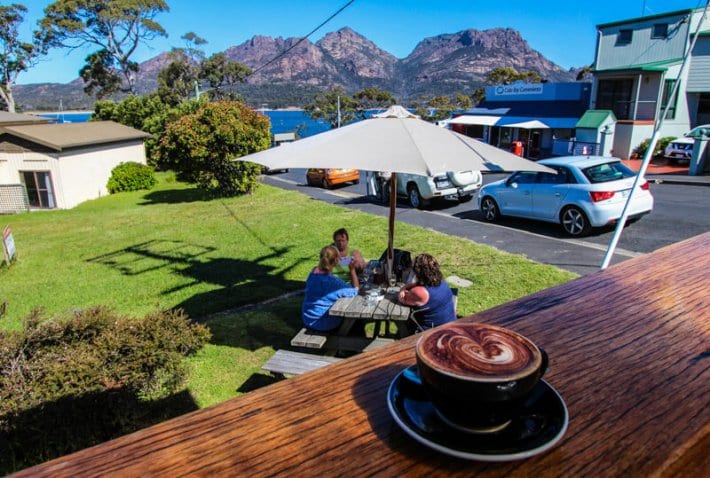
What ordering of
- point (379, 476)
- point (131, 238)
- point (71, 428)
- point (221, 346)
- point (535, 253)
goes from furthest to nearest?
point (131, 238) → point (535, 253) → point (221, 346) → point (71, 428) → point (379, 476)

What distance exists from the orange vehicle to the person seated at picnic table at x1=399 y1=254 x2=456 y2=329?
1602cm

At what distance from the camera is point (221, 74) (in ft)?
188

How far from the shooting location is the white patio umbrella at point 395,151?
164 inches

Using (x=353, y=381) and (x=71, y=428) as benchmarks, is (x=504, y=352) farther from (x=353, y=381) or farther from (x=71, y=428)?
(x=71, y=428)

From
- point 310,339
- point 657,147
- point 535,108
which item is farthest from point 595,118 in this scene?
point 310,339

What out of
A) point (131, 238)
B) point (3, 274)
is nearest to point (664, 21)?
point (131, 238)

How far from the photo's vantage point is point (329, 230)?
11.4 meters

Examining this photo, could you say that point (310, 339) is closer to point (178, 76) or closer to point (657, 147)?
point (657, 147)

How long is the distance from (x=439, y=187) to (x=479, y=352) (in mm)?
13389

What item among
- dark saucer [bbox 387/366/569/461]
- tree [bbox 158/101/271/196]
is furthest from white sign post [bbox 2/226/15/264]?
dark saucer [bbox 387/366/569/461]

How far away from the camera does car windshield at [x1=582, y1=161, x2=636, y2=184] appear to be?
967 cm

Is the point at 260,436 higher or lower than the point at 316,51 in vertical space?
lower

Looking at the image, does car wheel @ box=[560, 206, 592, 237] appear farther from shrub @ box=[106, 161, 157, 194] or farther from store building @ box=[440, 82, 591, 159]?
shrub @ box=[106, 161, 157, 194]

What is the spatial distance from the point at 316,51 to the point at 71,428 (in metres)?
198
